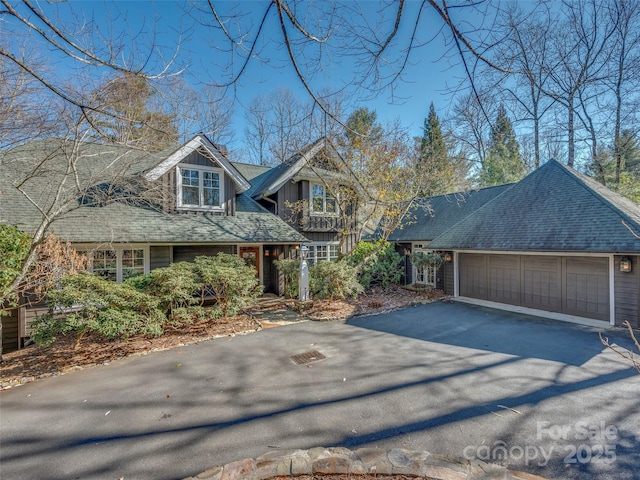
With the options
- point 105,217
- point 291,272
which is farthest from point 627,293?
point 105,217

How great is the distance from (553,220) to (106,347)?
1385 cm

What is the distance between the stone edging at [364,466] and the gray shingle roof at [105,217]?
7201mm

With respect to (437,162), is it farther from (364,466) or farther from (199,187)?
(364,466)

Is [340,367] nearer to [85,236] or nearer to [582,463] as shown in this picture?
[582,463]

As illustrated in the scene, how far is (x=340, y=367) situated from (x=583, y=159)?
20850mm

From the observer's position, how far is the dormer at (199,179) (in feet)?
35.6

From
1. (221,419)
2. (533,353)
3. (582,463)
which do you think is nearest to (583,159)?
(533,353)

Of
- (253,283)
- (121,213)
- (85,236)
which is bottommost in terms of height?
(253,283)

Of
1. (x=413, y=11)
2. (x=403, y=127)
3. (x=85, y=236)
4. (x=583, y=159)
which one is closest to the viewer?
(x=413, y=11)

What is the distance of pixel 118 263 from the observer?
9656mm

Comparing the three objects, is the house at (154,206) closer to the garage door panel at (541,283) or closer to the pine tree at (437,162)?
the pine tree at (437,162)

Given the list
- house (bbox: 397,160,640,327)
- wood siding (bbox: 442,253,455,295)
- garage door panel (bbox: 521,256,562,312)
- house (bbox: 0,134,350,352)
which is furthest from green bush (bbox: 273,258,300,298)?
garage door panel (bbox: 521,256,562,312)

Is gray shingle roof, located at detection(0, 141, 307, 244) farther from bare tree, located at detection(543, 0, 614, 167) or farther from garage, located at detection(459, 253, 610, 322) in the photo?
bare tree, located at detection(543, 0, 614, 167)

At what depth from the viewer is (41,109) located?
6637 mm
